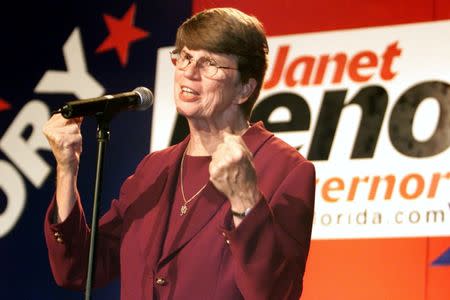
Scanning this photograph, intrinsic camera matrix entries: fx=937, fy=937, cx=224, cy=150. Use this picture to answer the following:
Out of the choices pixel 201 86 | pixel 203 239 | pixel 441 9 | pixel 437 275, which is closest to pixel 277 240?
pixel 203 239

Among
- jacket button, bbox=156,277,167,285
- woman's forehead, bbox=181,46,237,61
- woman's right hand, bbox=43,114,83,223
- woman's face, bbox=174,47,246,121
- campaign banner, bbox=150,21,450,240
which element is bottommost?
jacket button, bbox=156,277,167,285

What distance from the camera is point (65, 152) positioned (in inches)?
86.4

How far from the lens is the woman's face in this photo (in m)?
2.21

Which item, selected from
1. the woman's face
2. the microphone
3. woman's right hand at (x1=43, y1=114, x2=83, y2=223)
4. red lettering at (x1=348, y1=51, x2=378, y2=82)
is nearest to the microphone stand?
the microphone

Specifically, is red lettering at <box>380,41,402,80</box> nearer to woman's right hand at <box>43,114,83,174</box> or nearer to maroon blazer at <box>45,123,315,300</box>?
maroon blazer at <box>45,123,315,300</box>

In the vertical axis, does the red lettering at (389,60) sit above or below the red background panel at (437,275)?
above

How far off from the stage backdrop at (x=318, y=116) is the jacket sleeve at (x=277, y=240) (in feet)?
4.67

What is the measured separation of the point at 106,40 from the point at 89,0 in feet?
0.73

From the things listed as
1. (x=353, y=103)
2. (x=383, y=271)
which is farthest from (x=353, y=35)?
(x=383, y=271)

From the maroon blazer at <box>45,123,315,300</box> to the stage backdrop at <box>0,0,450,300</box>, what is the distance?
4.43 feet

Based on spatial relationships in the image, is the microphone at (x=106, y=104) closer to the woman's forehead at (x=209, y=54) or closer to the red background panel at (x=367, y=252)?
the woman's forehead at (x=209, y=54)

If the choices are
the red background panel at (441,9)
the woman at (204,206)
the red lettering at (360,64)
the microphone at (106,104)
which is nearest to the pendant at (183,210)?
the woman at (204,206)

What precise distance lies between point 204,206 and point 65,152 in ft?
1.15

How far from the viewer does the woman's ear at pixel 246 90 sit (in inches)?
90.0
